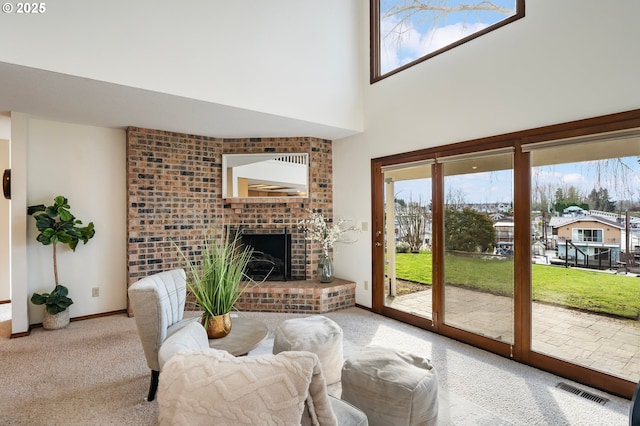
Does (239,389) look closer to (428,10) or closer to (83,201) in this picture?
(83,201)

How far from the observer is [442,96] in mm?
3527

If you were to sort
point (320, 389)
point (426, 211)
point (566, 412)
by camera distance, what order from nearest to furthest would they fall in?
point (320, 389) < point (566, 412) < point (426, 211)

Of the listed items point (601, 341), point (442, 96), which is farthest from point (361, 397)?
point (442, 96)

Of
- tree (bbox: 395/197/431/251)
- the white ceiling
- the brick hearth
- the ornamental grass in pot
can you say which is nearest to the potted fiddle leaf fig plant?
the white ceiling

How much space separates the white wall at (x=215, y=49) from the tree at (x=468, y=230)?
5.80 feet

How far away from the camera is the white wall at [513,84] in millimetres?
2420

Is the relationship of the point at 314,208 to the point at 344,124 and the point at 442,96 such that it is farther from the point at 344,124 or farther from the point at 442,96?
the point at 442,96

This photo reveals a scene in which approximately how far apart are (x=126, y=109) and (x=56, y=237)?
161 cm

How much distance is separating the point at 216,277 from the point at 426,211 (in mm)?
2535

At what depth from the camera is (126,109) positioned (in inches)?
138

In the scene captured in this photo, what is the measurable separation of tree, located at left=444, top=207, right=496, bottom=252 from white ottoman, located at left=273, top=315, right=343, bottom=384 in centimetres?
168

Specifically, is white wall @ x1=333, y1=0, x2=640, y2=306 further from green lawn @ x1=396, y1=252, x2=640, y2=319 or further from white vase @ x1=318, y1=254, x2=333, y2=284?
green lawn @ x1=396, y1=252, x2=640, y2=319

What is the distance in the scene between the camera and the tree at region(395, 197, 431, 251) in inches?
153

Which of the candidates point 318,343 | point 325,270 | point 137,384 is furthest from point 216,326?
point 325,270
